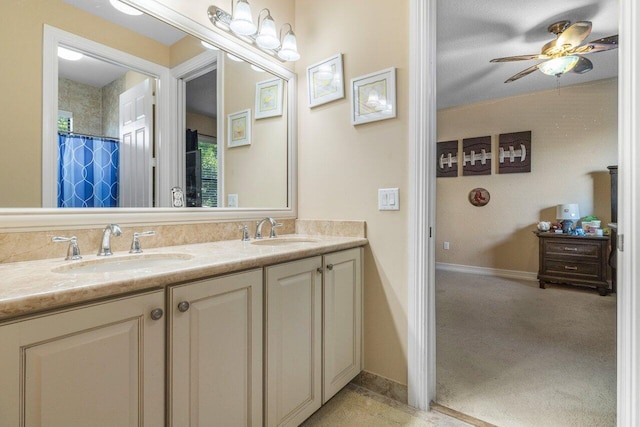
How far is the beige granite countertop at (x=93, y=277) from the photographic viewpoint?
64 cm

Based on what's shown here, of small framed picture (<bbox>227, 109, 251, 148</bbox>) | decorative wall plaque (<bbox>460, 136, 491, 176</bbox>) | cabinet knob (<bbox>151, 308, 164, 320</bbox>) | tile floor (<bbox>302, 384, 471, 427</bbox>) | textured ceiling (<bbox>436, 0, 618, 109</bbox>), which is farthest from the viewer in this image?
decorative wall plaque (<bbox>460, 136, 491, 176</bbox>)

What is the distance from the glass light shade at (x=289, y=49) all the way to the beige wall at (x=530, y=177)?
3.71m

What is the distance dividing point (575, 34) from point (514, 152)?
2.16 m

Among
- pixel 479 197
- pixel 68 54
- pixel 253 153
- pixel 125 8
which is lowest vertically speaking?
pixel 479 197

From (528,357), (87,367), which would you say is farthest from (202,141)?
(528,357)

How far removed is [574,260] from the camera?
11.9 feet

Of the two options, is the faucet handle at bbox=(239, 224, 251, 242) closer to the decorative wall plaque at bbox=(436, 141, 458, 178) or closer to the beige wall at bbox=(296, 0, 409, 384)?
the beige wall at bbox=(296, 0, 409, 384)

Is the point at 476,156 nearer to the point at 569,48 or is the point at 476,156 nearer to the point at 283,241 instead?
the point at 569,48

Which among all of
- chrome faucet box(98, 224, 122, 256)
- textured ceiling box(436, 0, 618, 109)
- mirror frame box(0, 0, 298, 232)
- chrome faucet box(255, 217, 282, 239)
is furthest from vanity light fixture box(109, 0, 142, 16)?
textured ceiling box(436, 0, 618, 109)

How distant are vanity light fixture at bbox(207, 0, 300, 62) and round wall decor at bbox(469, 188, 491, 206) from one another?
3732 millimetres

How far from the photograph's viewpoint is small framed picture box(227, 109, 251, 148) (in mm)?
1771

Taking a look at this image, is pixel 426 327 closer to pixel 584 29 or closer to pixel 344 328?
pixel 344 328

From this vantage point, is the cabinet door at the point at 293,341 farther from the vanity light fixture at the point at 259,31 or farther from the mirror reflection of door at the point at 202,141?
the vanity light fixture at the point at 259,31

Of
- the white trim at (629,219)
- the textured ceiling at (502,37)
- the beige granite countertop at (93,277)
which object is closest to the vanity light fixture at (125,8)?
the beige granite countertop at (93,277)
